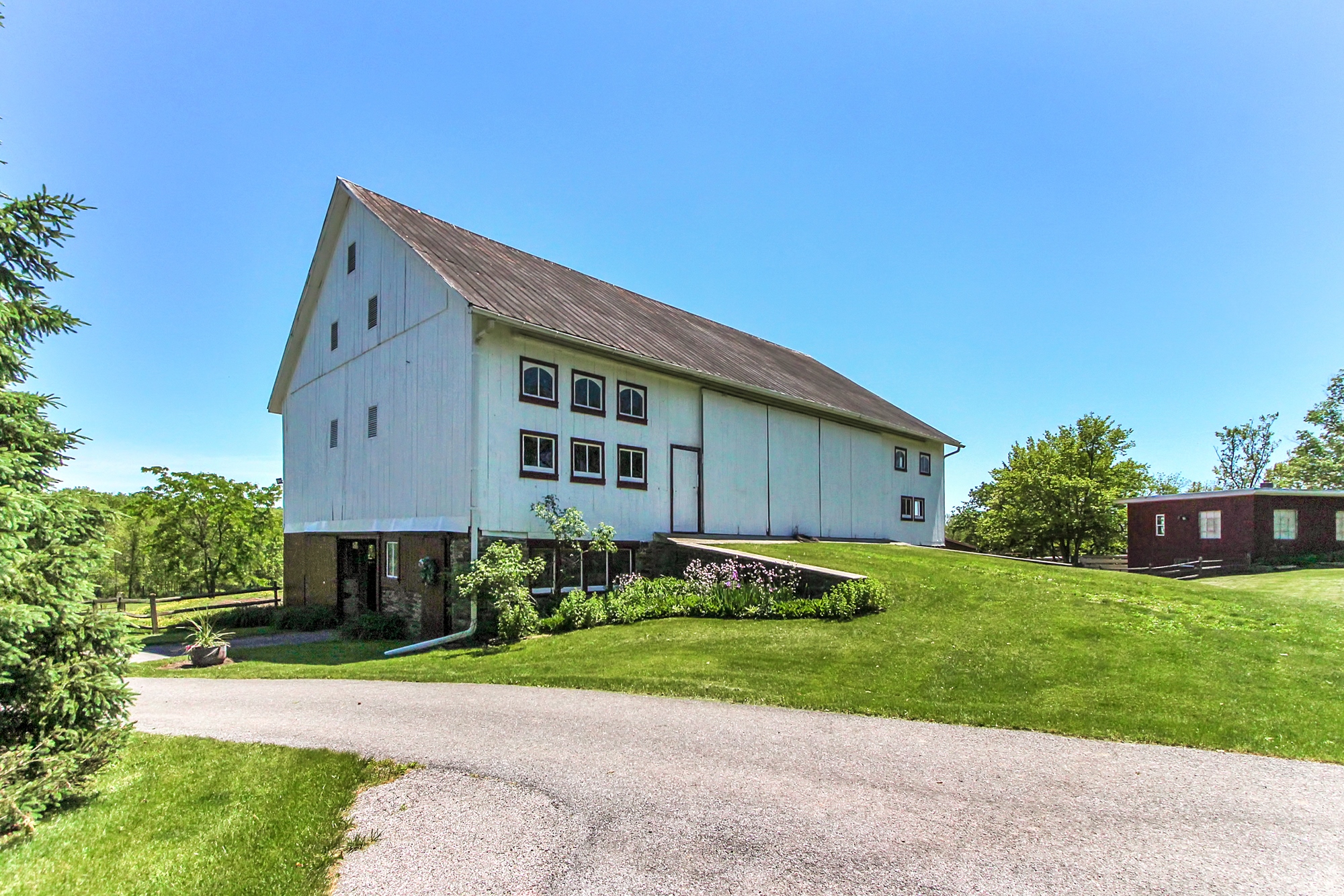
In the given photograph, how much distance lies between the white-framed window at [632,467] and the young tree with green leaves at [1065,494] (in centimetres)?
2911

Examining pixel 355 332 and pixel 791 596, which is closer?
pixel 791 596

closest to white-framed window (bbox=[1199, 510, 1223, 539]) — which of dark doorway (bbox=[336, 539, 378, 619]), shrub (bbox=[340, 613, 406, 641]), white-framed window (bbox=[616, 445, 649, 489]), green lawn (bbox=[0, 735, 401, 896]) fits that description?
white-framed window (bbox=[616, 445, 649, 489])

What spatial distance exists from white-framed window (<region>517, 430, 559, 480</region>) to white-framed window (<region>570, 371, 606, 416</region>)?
44.7 inches

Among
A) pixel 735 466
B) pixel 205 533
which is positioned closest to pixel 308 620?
pixel 735 466

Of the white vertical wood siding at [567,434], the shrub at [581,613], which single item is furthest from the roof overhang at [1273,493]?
the shrub at [581,613]

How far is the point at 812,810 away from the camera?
5215 mm

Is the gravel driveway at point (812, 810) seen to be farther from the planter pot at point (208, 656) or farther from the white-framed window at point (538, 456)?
the white-framed window at point (538, 456)

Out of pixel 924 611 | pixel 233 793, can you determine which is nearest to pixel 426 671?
pixel 233 793

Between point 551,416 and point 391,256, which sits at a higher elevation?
point 391,256

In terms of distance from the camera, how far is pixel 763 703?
8.52 metres

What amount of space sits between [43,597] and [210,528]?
38.5 metres

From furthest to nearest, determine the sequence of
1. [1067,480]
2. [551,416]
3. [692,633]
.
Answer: [1067,480] < [551,416] < [692,633]

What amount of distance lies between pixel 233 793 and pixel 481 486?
9.47 meters

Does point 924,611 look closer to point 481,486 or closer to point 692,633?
point 692,633
